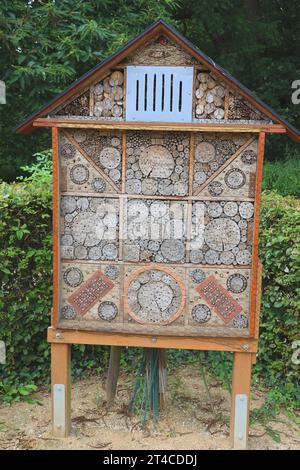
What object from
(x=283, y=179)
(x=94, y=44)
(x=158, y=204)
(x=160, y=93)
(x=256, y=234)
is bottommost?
(x=256, y=234)

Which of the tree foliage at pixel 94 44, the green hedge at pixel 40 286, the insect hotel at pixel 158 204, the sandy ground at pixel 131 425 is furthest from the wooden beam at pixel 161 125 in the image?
the tree foliage at pixel 94 44

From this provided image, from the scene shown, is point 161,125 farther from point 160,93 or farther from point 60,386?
point 60,386

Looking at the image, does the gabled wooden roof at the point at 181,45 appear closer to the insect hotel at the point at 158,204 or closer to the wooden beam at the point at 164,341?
the insect hotel at the point at 158,204

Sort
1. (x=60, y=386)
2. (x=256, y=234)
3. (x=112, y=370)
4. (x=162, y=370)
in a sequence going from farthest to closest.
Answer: (x=112, y=370) < (x=162, y=370) < (x=60, y=386) < (x=256, y=234)

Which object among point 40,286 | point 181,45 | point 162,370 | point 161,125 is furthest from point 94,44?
point 162,370

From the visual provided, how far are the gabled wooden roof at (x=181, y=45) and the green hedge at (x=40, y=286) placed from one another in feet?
3.98

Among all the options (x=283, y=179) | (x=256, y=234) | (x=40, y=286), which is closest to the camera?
(x=256, y=234)

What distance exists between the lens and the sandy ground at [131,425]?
11.3 ft

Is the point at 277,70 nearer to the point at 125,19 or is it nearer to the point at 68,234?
the point at 125,19

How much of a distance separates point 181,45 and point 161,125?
18.3 inches

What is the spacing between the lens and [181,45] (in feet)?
9.43

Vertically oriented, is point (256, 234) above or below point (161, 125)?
below

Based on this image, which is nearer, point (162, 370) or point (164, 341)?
point (164, 341)

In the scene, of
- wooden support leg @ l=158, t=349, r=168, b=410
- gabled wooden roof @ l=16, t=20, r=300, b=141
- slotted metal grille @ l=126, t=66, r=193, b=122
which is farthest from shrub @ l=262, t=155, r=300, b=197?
slotted metal grille @ l=126, t=66, r=193, b=122
